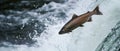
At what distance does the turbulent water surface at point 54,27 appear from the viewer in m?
5.52

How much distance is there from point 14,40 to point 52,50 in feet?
2.70

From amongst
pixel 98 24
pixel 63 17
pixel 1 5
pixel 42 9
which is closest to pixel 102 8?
pixel 98 24

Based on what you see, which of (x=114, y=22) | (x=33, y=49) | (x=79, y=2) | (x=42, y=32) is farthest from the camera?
(x=79, y=2)

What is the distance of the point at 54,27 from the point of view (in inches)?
249

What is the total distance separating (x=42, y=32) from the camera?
637 centimetres

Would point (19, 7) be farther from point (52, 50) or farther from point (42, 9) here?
point (52, 50)

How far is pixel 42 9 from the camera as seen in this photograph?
7.11 metres

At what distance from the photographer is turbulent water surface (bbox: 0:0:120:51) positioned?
217 inches

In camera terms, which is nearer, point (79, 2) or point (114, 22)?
point (114, 22)

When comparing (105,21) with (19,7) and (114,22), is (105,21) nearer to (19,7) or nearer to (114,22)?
(114,22)

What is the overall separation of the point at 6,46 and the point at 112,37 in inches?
75.8

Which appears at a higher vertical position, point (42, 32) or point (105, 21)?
point (105, 21)

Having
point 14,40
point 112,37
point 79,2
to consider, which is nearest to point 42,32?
point 14,40

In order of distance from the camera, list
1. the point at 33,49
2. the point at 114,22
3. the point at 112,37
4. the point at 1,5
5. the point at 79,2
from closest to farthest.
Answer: the point at 112,37 → the point at 114,22 → the point at 33,49 → the point at 79,2 → the point at 1,5
